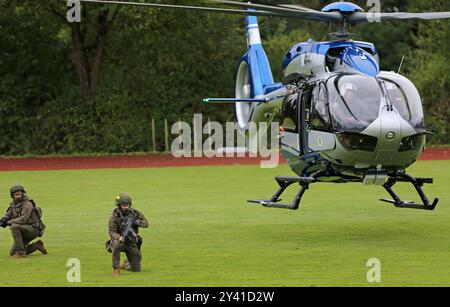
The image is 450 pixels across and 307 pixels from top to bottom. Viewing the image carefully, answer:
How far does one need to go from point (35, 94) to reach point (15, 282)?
103 feet

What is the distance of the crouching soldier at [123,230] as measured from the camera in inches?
540

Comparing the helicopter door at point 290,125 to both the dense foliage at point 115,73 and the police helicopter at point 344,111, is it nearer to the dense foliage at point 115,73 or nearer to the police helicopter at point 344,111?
the police helicopter at point 344,111

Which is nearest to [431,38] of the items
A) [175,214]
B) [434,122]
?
[434,122]

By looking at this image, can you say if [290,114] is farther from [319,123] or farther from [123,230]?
[123,230]

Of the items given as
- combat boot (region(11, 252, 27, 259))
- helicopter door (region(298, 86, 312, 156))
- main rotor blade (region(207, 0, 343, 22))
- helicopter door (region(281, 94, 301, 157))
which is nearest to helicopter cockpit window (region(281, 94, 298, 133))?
helicopter door (region(281, 94, 301, 157))

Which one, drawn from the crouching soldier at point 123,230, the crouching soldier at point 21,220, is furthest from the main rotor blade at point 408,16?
the crouching soldier at point 21,220

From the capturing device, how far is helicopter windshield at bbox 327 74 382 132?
636 inches

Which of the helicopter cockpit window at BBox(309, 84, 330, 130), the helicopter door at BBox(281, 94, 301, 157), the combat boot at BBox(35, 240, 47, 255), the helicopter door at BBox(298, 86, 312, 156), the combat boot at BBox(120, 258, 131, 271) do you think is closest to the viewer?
the combat boot at BBox(120, 258, 131, 271)

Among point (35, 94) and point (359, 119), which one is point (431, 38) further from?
point (359, 119)

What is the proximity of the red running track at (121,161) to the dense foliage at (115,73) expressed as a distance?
223cm

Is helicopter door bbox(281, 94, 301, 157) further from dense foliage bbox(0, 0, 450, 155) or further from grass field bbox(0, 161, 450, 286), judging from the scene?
dense foliage bbox(0, 0, 450, 155)

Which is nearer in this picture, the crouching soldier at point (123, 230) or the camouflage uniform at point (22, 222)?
the crouching soldier at point (123, 230)

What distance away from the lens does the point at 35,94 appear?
145 feet

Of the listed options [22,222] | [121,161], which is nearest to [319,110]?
[22,222]
